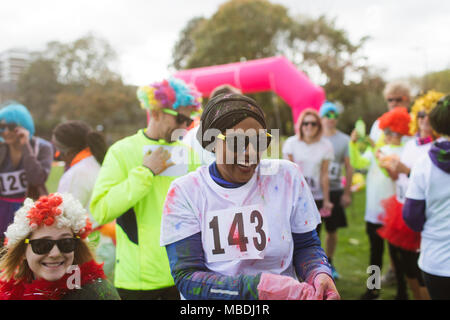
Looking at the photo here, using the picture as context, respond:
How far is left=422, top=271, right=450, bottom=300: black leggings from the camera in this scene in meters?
2.13

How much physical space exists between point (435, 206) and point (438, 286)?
48 centimetres

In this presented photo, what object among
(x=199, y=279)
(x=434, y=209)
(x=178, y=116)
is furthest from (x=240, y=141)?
(x=434, y=209)

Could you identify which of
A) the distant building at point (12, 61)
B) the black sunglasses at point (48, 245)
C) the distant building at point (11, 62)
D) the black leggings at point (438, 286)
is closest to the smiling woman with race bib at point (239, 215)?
the black sunglasses at point (48, 245)

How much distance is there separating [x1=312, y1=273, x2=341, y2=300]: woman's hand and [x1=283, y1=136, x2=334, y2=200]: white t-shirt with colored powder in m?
2.97

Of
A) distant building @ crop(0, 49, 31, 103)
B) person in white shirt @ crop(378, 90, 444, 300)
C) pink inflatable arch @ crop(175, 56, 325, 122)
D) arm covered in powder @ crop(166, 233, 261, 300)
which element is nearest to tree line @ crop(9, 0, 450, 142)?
pink inflatable arch @ crop(175, 56, 325, 122)

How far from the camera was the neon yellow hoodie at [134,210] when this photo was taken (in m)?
1.90

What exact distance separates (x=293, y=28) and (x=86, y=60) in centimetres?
2198

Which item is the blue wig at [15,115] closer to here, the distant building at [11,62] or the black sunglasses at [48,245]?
the black sunglasses at [48,245]

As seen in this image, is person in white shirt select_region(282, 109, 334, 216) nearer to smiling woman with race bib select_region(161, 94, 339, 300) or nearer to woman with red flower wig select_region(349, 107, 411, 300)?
woman with red flower wig select_region(349, 107, 411, 300)

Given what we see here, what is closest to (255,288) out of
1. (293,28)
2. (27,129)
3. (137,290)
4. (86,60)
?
(137,290)

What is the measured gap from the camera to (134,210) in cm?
206

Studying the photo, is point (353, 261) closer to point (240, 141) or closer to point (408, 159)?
point (408, 159)

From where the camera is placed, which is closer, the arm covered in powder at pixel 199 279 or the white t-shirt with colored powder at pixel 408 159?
the arm covered in powder at pixel 199 279

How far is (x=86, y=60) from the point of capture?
3569 cm
